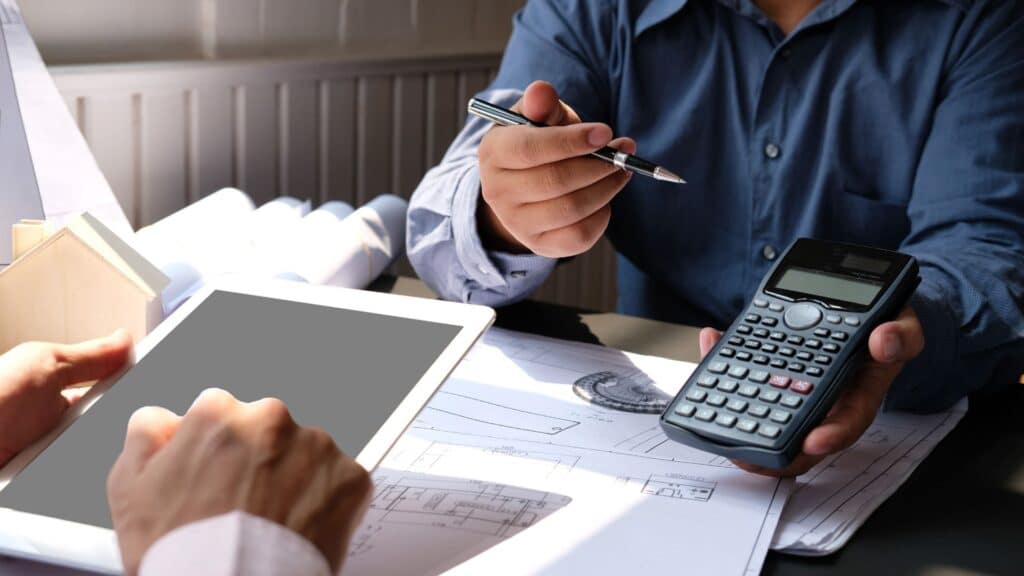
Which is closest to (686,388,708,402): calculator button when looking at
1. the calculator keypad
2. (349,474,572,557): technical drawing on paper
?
the calculator keypad

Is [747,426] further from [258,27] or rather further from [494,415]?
[258,27]

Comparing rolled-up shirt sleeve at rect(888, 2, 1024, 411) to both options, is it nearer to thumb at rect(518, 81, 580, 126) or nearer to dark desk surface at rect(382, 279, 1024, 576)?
dark desk surface at rect(382, 279, 1024, 576)

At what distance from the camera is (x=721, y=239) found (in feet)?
3.50

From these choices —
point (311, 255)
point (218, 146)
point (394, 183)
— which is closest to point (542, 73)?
point (311, 255)

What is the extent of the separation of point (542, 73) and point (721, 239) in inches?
9.6

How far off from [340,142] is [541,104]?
720mm

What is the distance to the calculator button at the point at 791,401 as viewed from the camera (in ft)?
1.99

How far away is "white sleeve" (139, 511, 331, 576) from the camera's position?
1.34 feet

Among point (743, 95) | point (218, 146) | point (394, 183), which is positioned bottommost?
point (394, 183)

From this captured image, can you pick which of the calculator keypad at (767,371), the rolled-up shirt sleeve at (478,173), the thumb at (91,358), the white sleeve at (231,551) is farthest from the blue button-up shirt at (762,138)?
the white sleeve at (231,551)

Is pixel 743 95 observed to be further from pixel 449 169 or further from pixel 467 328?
pixel 467 328

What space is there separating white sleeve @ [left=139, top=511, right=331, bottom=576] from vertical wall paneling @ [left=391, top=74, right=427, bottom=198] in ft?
3.77

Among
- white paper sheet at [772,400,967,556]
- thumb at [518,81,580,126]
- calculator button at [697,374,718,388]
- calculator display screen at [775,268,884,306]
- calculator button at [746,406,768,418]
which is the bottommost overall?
white paper sheet at [772,400,967,556]

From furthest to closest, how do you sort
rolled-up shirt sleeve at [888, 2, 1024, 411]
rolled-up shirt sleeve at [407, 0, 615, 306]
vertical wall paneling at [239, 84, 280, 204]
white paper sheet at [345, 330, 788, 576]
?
vertical wall paneling at [239, 84, 280, 204] → rolled-up shirt sleeve at [407, 0, 615, 306] → rolled-up shirt sleeve at [888, 2, 1024, 411] → white paper sheet at [345, 330, 788, 576]
